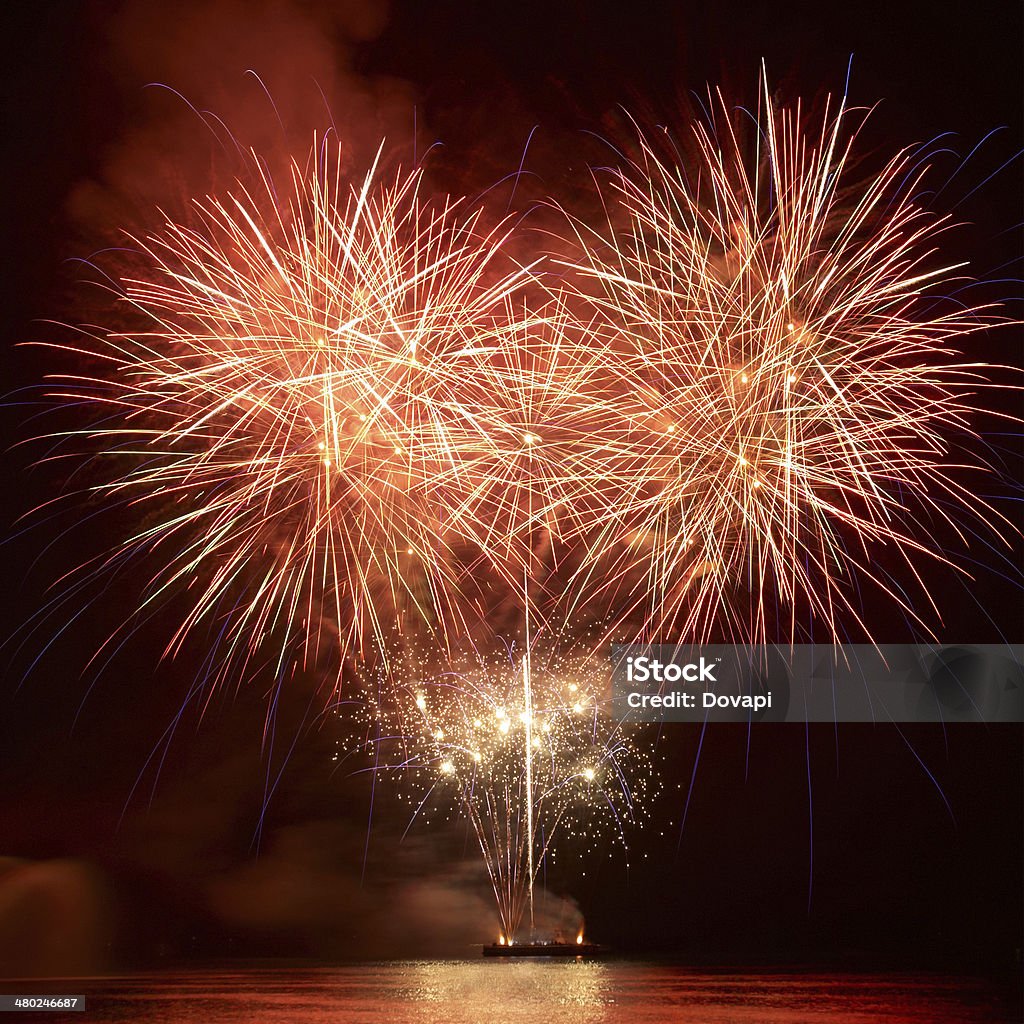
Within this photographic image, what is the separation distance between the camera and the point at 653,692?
23047 millimetres

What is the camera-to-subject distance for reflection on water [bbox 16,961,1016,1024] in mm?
25734

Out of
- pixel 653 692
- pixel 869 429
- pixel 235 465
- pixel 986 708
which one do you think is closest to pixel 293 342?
pixel 235 465

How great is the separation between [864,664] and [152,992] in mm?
25118

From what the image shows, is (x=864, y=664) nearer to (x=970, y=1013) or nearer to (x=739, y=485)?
(x=970, y=1013)

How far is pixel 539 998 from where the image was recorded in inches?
1257

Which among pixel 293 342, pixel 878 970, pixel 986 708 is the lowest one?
pixel 878 970

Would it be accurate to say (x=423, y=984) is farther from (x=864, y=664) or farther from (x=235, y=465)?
(x=235, y=465)

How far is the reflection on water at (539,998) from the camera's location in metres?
25.7

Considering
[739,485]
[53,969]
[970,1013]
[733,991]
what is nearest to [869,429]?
[739,485]

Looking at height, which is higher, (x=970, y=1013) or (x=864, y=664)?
(x=864, y=664)

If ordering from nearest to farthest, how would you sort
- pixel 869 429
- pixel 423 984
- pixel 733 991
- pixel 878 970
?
pixel 869 429, pixel 733 991, pixel 423 984, pixel 878 970

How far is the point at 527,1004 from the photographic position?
2967cm

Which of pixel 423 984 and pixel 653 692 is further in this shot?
pixel 423 984

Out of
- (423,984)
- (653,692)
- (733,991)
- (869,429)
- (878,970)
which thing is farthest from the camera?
(878,970)
